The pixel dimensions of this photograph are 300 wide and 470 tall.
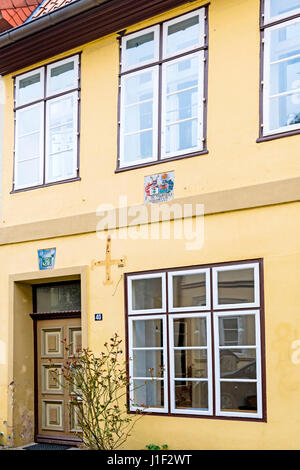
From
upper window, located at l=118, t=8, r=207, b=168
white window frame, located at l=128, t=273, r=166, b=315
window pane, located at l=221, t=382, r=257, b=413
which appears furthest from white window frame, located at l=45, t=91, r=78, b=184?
window pane, located at l=221, t=382, r=257, b=413

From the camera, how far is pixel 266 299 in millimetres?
7930

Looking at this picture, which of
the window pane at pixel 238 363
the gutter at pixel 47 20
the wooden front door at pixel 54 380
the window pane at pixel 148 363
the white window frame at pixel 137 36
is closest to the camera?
the window pane at pixel 238 363

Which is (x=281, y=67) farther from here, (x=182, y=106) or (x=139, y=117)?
(x=139, y=117)

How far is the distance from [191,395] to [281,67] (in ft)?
13.6

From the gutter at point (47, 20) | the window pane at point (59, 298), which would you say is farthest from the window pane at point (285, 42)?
the window pane at point (59, 298)

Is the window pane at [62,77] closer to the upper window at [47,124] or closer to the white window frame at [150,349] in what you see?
the upper window at [47,124]

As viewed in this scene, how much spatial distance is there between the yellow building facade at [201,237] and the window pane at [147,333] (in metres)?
0.03

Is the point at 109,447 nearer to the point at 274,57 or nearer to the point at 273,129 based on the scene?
the point at 273,129

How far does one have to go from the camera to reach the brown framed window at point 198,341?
8.05 metres

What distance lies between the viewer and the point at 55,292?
35.1ft

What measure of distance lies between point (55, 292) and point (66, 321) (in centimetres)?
51

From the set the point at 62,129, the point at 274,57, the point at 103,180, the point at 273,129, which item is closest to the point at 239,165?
the point at 273,129

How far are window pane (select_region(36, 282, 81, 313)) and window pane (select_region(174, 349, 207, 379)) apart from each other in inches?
88.9

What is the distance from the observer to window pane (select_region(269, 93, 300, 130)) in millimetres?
8023
